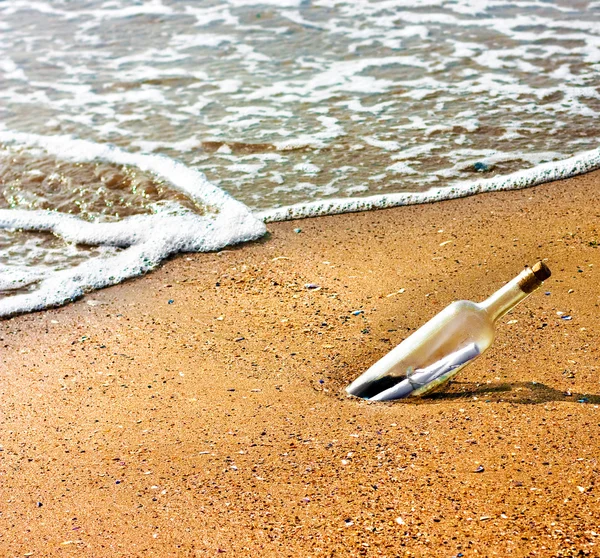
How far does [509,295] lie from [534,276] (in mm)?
143

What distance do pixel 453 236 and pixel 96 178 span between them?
7.96 feet

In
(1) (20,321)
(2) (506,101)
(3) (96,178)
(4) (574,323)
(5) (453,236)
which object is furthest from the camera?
(2) (506,101)

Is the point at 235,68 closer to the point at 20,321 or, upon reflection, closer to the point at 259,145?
the point at 259,145

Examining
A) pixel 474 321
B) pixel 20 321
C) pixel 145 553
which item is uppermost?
pixel 474 321

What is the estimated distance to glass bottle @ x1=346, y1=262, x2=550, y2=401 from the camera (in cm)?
242

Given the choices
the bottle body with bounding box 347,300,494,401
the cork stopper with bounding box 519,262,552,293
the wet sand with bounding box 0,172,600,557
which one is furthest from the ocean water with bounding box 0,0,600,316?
the cork stopper with bounding box 519,262,552,293

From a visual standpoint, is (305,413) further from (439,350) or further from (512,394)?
(512,394)

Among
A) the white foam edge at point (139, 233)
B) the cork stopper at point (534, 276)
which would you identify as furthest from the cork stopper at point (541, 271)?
the white foam edge at point (139, 233)

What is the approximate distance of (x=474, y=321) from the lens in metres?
2.45

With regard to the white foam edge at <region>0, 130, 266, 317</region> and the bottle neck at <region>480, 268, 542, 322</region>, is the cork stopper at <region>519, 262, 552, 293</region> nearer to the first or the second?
the bottle neck at <region>480, 268, 542, 322</region>

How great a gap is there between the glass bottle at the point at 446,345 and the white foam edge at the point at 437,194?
1.98 meters

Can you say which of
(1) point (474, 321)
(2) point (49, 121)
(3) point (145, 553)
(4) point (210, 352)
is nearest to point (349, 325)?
(4) point (210, 352)

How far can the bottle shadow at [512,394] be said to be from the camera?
252 centimetres

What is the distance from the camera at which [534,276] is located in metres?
2.26
